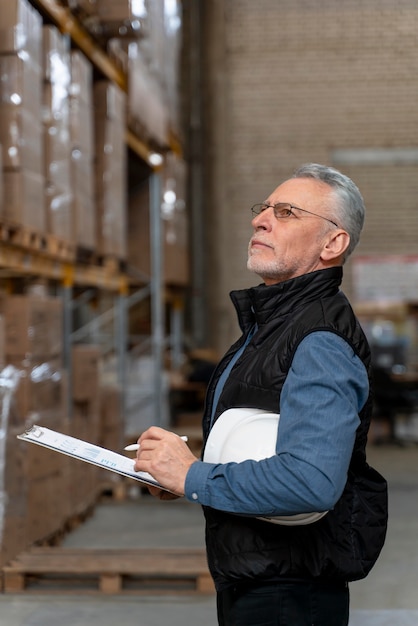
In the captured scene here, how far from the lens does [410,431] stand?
1352cm

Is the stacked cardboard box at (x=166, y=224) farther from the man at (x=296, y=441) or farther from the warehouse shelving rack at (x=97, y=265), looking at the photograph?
the man at (x=296, y=441)

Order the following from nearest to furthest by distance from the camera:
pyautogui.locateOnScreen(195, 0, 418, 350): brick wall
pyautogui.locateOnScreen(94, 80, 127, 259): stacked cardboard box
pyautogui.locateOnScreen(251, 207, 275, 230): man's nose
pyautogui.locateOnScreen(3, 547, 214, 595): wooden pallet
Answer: pyautogui.locateOnScreen(251, 207, 275, 230): man's nose
pyautogui.locateOnScreen(3, 547, 214, 595): wooden pallet
pyautogui.locateOnScreen(94, 80, 127, 259): stacked cardboard box
pyautogui.locateOnScreen(195, 0, 418, 350): brick wall

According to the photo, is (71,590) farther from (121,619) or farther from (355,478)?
(355,478)

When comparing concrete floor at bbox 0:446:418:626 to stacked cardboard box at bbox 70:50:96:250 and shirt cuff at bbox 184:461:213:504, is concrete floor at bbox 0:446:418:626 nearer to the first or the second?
stacked cardboard box at bbox 70:50:96:250

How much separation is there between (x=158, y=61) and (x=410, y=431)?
6.27 metres

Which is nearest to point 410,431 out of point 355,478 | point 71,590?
point 71,590

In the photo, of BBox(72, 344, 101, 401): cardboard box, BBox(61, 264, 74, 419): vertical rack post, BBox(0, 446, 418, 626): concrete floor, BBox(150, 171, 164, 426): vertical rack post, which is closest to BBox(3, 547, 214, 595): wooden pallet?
BBox(0, 446, 418, 626): concrete floor

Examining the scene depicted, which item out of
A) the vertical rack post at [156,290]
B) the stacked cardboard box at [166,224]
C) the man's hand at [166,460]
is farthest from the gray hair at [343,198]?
the stacked cardboard box at [166,224]

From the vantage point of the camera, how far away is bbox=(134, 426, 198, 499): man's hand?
6.15 ft

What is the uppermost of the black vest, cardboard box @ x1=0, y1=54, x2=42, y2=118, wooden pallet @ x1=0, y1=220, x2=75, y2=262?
cardboard box @ x1=0, y1=54, x2=42, y2=118

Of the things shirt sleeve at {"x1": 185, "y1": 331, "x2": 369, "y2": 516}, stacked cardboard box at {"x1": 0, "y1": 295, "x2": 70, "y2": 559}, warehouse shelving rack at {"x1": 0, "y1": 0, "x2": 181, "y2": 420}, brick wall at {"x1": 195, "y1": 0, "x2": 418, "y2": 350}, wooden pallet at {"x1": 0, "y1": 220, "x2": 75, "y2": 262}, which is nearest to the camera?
shirt sleeve at {"x1": 185, "y1": 331, "x2": 369, "y2": 516}

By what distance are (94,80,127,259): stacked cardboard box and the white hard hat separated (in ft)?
19.7

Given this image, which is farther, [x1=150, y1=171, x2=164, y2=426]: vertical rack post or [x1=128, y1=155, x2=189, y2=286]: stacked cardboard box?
[x1=128, y1=155, x2=189, y2=286]: stacked cardboard box

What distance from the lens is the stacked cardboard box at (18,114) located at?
18.1 feet
